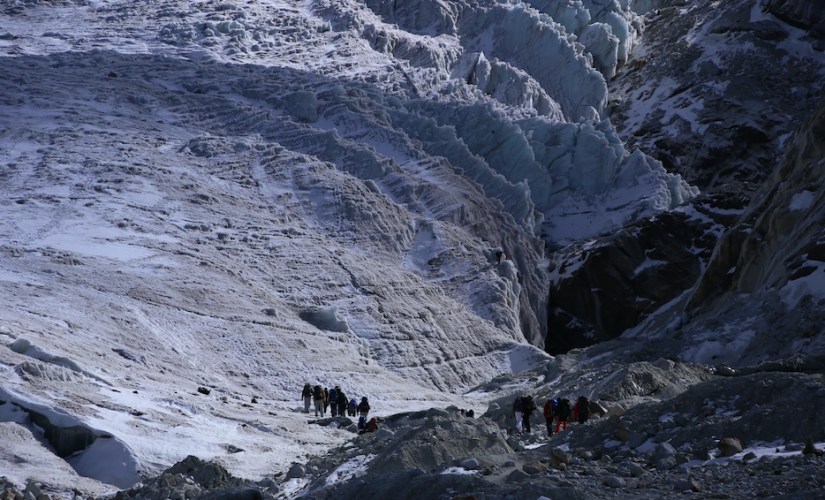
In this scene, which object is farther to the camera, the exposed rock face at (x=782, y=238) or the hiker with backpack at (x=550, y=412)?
the exposed rock face at (x=782, y=238)

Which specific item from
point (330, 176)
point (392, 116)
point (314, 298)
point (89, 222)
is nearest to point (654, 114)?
point (392, 116)

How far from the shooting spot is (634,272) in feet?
110

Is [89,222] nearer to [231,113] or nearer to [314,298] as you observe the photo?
[314,298]

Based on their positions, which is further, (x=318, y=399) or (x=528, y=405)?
(x=318, y=399)

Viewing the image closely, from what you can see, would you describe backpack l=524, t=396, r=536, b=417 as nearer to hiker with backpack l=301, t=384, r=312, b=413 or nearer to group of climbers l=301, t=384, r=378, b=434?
group of climbers l=301, t=384, r=378, b=434

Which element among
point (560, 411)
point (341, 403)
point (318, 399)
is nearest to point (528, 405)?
point (560, 411)

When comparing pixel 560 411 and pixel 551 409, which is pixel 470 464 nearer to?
pixel 560 411

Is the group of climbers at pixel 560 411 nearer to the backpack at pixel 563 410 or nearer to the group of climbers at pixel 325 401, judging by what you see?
the backpack at pixel 563 410

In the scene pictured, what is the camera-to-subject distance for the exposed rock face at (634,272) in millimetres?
33062

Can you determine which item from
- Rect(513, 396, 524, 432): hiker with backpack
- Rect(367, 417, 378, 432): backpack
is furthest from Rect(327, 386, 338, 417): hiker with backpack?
Rect(513, 396, 524, 432): hiker with backpack

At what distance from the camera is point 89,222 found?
25.1m

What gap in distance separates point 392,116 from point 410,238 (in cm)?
970

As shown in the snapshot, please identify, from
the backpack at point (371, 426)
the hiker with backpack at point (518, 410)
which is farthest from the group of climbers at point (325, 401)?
the hiker with backpack at point (518, 410)

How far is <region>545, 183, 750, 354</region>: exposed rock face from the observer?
33.1m
